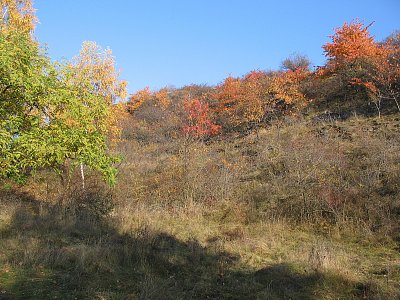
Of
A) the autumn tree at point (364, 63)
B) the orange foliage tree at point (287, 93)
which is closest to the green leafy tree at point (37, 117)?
the autumn tree at point (364, 63)

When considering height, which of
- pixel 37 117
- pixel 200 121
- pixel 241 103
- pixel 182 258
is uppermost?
→ pixel 241 103

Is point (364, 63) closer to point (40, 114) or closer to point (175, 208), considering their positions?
point (175, 208)

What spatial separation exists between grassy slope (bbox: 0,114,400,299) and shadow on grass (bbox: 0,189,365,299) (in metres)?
0.02

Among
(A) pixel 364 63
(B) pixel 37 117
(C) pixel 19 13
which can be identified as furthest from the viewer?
(A) pixel 364 63

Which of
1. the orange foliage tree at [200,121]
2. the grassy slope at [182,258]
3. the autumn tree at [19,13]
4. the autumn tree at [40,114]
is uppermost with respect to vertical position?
the autumn tree at [19,13]

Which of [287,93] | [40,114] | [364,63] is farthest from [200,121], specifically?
[40,114]

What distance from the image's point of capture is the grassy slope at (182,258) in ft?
17.9

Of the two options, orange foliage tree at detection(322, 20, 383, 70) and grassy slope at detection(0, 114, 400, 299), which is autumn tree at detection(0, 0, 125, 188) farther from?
orange foliage tree at detection(322, 20, 383, 70)

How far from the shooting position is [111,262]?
6449mm

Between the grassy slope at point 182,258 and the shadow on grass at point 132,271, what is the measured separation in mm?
18

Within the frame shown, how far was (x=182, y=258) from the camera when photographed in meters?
7.39

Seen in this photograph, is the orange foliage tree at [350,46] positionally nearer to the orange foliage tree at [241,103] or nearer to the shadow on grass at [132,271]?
the orange foliage tree at [241,103]

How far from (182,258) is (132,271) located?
1.37 meters

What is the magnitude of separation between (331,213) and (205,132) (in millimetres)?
18599
